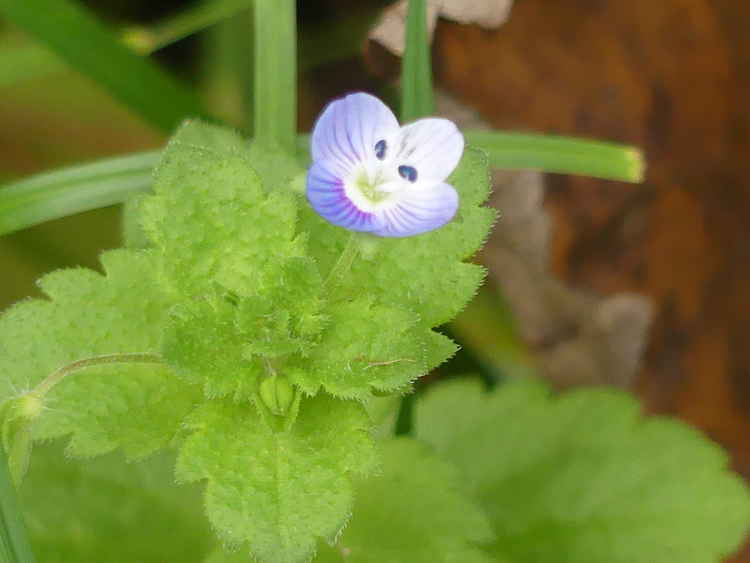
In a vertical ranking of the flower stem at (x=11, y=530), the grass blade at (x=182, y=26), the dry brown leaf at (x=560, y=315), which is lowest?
the flower stem at (x=11, y=530)

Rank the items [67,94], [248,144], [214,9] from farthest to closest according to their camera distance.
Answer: [67,94], [214,9], [248,144]

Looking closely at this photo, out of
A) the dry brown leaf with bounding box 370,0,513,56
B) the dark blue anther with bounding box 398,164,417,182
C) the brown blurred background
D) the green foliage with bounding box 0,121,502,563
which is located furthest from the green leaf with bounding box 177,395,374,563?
the brown blurred background

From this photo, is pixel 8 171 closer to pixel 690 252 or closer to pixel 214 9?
pixel 214 9

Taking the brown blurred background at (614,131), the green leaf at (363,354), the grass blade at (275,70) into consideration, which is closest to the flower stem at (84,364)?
the green leaf at (363,354)

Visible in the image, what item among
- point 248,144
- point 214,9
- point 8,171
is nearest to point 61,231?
point 8,171

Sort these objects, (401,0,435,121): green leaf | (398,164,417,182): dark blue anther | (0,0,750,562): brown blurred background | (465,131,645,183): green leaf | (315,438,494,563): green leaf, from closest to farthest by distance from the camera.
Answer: (398,164,417,182): dark blue anther < (315,438,494,563): green leaf < (401,0,435,121): green leaf < (465,131,645,183): green leaf < (0,0,750,562): brown blurred background

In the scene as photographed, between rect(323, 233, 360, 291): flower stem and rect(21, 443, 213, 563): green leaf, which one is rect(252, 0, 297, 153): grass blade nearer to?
rect(323, 233, 360, 291): flower stem

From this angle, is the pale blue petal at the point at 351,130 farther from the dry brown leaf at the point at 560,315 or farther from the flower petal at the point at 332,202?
the dry brown leaf at the point at 560,315
